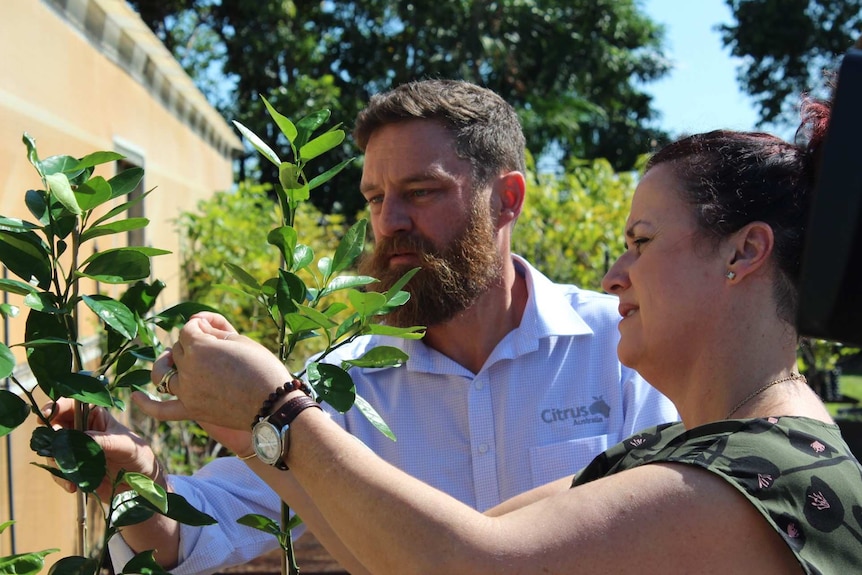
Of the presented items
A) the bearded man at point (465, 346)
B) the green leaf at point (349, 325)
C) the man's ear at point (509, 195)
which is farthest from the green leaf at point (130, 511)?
the man's ear at point (509, 195)

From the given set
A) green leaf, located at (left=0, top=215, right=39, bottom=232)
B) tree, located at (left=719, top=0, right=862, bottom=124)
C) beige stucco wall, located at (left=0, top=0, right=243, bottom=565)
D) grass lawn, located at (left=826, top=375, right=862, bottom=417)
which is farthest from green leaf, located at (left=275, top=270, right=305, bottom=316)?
tree, located at (left=719, top=0, right=862, bottom=124)

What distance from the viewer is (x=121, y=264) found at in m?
1.60

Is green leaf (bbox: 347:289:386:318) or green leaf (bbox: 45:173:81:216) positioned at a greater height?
green leaf (bbox: 45:173:81:216)

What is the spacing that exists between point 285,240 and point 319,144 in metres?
0.19

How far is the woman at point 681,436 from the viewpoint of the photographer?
51.9 inches

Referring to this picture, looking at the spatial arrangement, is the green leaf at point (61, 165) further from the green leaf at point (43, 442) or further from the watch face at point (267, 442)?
the watch face at point (267, 442)

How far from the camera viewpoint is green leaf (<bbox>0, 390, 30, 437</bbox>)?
58.8 inches

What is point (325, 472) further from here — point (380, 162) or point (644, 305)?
point (380, 162)

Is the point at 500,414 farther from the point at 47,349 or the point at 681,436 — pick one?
the point at 47,349

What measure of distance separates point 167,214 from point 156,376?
22.2 feet

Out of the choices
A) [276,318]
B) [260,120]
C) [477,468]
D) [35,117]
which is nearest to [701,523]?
[276,318]

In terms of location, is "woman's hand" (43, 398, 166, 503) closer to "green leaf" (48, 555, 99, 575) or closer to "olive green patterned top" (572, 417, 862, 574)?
"green leaf" (48, 555, 99, 575)

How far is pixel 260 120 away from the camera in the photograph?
19562 millimetres

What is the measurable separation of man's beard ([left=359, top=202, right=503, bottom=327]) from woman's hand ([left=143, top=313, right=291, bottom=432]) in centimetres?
101
